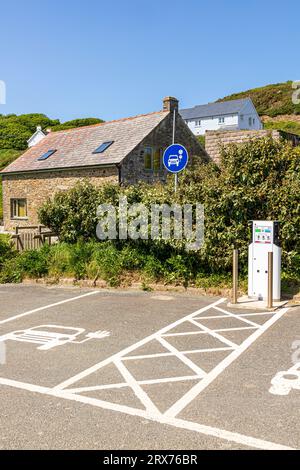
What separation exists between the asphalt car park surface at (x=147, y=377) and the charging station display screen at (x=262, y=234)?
1.46 meters

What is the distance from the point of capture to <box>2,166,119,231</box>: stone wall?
2112 centimetres

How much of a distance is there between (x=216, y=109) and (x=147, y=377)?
6880cm

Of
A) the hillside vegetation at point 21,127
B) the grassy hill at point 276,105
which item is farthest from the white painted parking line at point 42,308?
the grassy hill at point 276,105

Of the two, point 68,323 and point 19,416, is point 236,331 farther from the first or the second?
point 19,416

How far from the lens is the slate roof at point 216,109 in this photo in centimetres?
6619

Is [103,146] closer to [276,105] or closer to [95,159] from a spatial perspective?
[95,159]

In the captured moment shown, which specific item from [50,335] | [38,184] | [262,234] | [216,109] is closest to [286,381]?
[50,335]

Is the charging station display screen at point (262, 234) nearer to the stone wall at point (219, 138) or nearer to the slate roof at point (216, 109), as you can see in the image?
the stone wall at point (219, 138)

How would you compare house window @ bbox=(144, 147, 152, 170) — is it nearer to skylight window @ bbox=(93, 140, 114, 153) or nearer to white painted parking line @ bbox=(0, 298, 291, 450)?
skylight window @ bbox=(93, 140, 114, 153)

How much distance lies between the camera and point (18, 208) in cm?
2711

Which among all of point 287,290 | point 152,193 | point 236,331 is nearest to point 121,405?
point 236,331

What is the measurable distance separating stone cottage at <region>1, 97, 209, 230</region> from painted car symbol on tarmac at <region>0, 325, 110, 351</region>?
12.8m

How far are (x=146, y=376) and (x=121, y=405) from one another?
86cm
